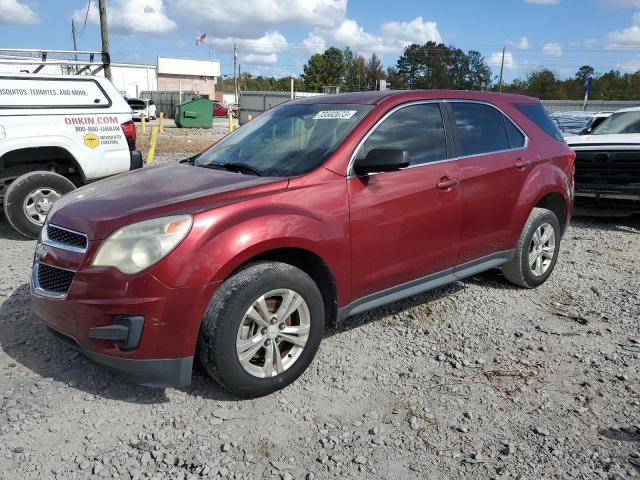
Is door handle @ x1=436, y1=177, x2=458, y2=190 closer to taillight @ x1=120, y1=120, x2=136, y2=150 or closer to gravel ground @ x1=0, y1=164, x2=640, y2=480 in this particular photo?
gravel ground @ x1=0, y1=164, x2=640, y2=480

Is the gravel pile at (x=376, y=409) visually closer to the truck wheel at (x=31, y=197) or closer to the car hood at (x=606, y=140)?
the truck wheel at (x=31, y=197)

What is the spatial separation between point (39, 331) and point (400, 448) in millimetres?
2773

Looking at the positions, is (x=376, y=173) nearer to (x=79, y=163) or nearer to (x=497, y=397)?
(x=497, y=397)

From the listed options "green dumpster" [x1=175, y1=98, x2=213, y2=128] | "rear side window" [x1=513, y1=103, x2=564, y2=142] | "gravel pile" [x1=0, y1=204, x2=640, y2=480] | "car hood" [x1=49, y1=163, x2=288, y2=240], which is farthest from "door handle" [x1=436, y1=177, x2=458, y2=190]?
"green dumpster" [x1=175, y1=98, x2=213, y2=128]

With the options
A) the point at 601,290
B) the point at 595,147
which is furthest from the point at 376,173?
the point at 595,147

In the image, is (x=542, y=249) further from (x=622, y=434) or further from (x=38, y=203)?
(x=38, y=203)

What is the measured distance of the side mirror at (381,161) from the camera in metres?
3.35

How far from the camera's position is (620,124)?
29.4ft

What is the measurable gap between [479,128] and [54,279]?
10.9 ft

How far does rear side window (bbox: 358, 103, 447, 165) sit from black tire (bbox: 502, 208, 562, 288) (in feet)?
4.22

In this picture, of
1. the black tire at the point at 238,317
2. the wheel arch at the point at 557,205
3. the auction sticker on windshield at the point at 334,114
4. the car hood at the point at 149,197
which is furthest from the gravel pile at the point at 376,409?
the auction sticker on windshield at the point at 334,114

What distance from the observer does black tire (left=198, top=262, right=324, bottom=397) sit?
2.88 m

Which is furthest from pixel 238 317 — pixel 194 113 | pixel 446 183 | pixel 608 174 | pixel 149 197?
pixel 194 113

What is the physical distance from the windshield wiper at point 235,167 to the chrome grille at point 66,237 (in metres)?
1.12
